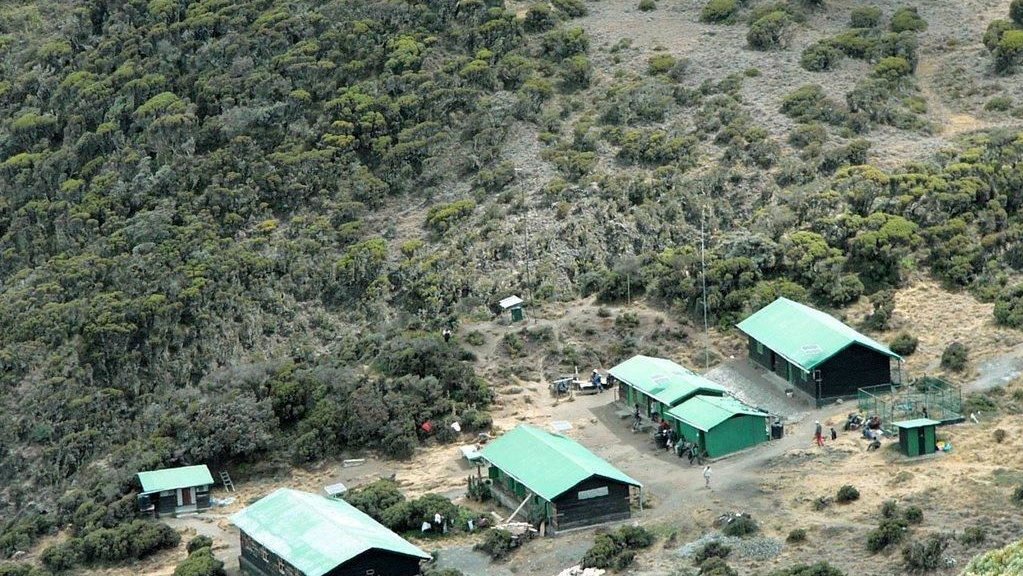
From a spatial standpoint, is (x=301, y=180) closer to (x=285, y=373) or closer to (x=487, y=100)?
(x=487, y=100)

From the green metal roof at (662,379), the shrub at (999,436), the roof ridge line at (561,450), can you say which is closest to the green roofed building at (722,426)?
the green metal roof at (662,379)

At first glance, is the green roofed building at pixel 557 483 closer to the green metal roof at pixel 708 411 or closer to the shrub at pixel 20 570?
the green metal roof at pixel 708 411

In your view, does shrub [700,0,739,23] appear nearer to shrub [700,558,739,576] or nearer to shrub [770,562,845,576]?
shrub [700,558,739,576]

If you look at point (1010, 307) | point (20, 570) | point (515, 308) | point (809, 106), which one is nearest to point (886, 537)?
point (1010, 307)

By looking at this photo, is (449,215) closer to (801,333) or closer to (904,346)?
(801,333)

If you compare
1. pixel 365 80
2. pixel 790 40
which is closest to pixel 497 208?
pixel 365 80

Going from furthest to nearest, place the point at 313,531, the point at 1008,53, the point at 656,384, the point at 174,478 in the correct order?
the point at 1008,53 → the point at 656,384 → the point at 174,478 → the point at 313,531
